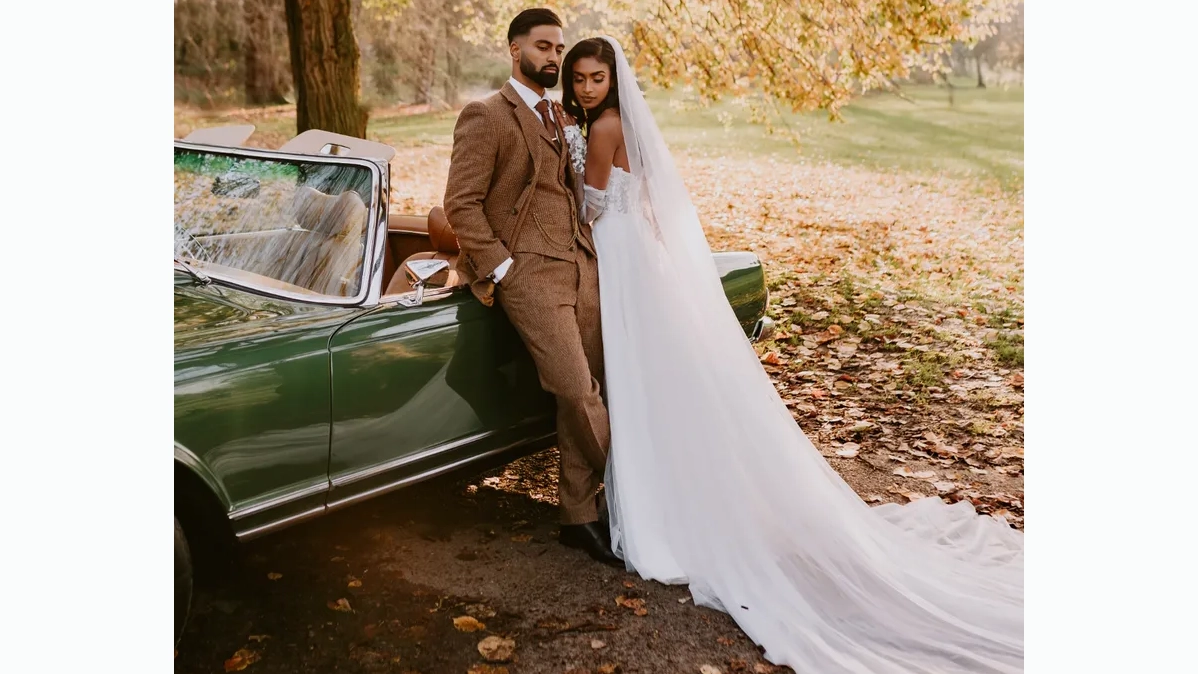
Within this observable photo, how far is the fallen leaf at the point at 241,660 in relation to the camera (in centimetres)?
290

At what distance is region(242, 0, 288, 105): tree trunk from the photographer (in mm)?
17875

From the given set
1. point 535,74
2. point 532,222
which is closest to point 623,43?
point 535,74

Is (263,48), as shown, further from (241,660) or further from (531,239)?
(241,660)

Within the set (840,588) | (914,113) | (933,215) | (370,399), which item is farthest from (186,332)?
(914,113)

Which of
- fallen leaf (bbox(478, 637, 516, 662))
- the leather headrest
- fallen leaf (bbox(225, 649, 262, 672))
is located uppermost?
the leather headrest

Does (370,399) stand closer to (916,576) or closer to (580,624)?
(580,624)

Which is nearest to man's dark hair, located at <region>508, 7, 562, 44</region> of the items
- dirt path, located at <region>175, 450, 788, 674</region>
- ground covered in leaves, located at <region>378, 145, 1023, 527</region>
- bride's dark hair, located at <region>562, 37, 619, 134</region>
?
bride's dark hair, located at <region>562, 37, 619, 134</region>

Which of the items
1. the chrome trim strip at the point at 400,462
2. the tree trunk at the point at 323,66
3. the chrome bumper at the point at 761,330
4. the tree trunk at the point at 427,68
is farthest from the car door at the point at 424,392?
the tree trunk at the point at 427,68

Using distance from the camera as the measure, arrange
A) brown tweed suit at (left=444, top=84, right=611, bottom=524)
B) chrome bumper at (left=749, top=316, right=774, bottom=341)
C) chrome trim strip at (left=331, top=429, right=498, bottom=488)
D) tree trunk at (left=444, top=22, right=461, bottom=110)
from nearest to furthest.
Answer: chrome trim strip at (left=331, top=429, right=498, bottom=488) < brown tweed suit at (left=444, top=84, right=611, bottom=524) < chrome bumper at (left=749, top=316, right=774, bottom=341) < tree trunk at (left=444, top=22, right=461, bottom=110)

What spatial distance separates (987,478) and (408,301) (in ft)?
9.84

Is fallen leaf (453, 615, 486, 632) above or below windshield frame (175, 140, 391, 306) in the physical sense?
below

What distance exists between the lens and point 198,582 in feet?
11.1

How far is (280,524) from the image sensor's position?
2.99 metres

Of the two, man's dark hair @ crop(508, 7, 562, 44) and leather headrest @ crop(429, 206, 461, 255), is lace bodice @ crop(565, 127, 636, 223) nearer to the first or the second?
man's dark hair @ crop(508, 7, 562, 44)
